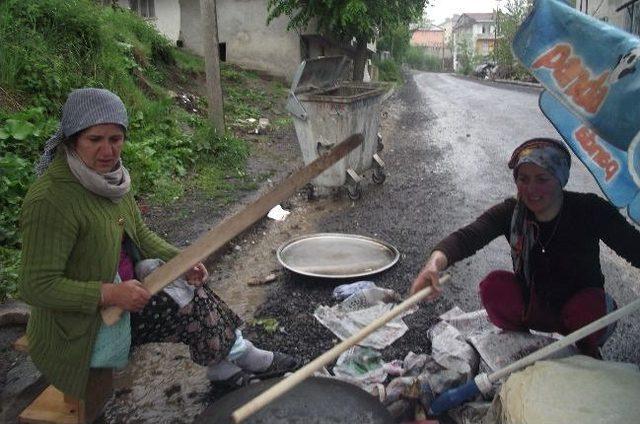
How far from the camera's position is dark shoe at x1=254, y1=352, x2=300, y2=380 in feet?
10.4

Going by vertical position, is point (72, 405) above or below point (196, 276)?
below

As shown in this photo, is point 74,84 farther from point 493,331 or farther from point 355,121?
point 493,331

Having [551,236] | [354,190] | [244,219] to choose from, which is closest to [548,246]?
[551,236]

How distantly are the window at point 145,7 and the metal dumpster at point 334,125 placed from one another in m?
14.1

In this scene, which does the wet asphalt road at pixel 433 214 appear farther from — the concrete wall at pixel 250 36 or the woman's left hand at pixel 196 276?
the concrete wall at pixel 250 36

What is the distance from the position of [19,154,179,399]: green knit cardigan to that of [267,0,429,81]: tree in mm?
12636

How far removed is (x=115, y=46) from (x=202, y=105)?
2.27 meters

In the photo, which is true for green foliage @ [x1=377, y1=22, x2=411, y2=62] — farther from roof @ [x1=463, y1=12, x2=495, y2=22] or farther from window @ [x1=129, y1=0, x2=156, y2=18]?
roof @ [x1=463, y1=12, x2=495, y2=22]

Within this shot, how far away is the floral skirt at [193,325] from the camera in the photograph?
8.86 ft

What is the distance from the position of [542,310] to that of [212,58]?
6834 mm

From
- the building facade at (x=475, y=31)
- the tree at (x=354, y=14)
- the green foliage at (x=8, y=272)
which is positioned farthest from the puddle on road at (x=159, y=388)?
the building facade at (x=475, y=31)

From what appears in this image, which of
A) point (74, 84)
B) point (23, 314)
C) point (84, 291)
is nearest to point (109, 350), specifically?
point (84, 291)

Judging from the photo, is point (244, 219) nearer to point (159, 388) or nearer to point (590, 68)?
point (590, 68)

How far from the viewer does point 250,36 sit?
18.5m
